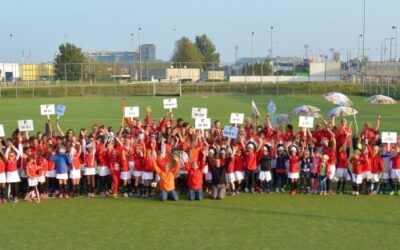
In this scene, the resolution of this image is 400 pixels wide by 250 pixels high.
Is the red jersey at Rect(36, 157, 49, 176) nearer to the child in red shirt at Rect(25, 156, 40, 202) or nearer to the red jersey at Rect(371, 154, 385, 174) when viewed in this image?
the child in red shirt at Rect(25, 156, 40, 202)

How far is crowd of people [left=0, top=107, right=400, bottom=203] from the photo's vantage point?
508 inches

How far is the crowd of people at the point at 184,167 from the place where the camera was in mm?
12898

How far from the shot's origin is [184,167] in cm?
1338

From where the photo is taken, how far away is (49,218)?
11.1 m

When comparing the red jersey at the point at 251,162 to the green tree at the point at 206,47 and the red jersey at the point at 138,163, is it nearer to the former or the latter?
A: the red jersey at the point at 138,163

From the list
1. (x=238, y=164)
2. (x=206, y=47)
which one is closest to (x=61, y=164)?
(x=238, y=164)

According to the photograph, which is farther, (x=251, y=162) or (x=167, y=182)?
(x=251, y=162)

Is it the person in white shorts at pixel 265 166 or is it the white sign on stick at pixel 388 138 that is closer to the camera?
the person in white shorts at pixel 265 166

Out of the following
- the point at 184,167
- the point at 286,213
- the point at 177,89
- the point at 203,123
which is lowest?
the point at 286,213

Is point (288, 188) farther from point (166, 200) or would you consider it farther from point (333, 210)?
point (166, 200)

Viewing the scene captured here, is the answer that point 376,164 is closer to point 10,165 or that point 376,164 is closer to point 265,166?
point 265,166

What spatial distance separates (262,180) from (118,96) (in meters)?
43.1

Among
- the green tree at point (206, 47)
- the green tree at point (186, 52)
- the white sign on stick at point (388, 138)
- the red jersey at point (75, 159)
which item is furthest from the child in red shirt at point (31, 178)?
the green tree at point (206, 47)

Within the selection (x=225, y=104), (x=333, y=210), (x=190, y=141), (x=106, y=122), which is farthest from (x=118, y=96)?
(x=333, y=210)
